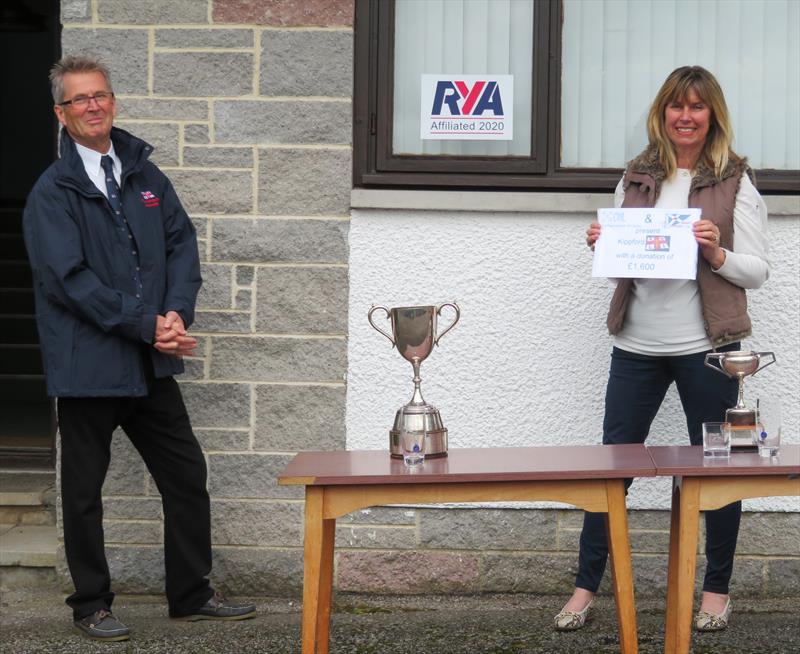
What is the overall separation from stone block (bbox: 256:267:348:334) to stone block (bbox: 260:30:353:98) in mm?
707

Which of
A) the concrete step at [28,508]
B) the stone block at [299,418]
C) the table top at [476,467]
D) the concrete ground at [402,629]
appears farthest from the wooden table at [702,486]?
the concrete step at [28,508]

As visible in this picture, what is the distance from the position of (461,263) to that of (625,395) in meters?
0.89

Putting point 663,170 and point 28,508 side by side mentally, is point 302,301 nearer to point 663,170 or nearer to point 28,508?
point 663,170

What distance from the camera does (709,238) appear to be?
4.19m

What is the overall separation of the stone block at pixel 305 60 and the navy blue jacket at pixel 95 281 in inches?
27.0

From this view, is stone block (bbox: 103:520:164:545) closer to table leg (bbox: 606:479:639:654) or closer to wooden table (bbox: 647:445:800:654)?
table leg (bbox: 606:479:639:654)

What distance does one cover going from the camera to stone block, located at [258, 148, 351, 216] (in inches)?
200

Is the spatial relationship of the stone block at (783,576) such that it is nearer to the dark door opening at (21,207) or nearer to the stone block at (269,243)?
the stone block at (269,243)

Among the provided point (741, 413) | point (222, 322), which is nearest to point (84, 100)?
point (222, 322)

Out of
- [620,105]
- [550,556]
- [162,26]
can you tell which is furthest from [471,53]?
[550,556]

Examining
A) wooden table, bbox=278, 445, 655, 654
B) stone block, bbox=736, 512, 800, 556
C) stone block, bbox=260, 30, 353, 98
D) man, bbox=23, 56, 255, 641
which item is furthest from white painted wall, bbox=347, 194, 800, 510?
wooden table, bbox=278, 445, 655, 654

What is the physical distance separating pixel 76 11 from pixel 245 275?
121 cm

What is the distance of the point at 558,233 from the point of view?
5.09m

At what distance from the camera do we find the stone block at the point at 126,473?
5203mm
